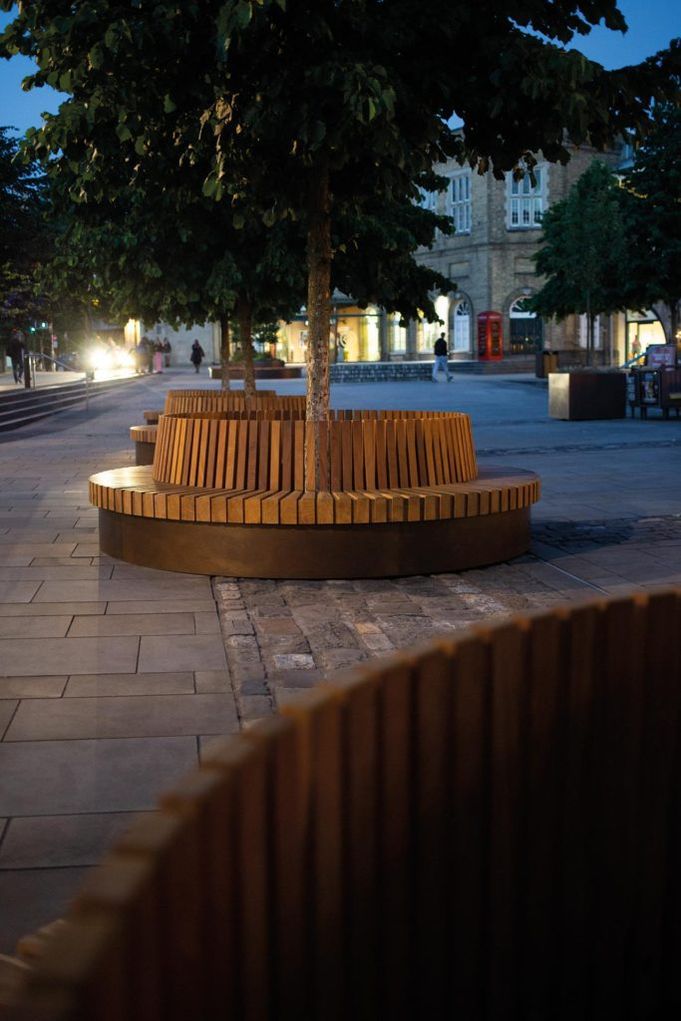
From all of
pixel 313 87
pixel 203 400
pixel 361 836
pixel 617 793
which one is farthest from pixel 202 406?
pixel 361 836

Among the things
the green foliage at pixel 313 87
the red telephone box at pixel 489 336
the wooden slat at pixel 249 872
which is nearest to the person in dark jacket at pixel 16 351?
the red telephone box at pixel 489 336

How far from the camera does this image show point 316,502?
6625 mm

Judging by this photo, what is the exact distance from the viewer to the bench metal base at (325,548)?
22.1ft

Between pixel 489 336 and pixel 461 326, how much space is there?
2792 mm

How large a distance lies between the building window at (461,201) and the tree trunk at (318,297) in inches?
1889

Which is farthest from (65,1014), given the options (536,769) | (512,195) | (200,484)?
(512,195)

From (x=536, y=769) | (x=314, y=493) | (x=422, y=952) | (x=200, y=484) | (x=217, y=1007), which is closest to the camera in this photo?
(x=217, y=1007)

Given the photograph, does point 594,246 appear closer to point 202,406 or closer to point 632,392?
point 632,392

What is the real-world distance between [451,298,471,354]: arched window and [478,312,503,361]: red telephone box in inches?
66.2

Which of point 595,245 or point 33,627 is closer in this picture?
point 33,627

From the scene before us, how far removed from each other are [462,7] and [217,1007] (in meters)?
6.12

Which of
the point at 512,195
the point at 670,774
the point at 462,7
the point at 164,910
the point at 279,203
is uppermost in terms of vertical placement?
the point at 512,195

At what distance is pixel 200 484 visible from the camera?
735cm

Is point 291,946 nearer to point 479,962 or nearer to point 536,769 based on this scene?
point 479,962
